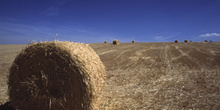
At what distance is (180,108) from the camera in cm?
437

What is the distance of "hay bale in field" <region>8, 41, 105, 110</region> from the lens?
373 cm

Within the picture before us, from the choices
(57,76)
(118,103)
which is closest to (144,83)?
(118,103)

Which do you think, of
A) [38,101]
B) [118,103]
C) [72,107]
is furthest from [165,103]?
[38,101]

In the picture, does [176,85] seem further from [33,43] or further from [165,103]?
[33,43]

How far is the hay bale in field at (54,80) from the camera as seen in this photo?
3.73m

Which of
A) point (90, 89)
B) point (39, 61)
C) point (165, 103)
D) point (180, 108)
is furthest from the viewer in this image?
point (165, 103)

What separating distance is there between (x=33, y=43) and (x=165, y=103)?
506 cm

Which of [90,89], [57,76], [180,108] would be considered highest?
[57,76]

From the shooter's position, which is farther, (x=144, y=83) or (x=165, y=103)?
(x=144, y=83)

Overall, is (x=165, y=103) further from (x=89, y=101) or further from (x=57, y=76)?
(x=57, y=76)

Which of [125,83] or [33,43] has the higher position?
[33,43]

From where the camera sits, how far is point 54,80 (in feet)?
12.6

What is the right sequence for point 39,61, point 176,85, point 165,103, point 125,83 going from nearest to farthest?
point 39,61 → point 165,103 → point 176,85 → point 125,83

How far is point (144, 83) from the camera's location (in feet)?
22.2
